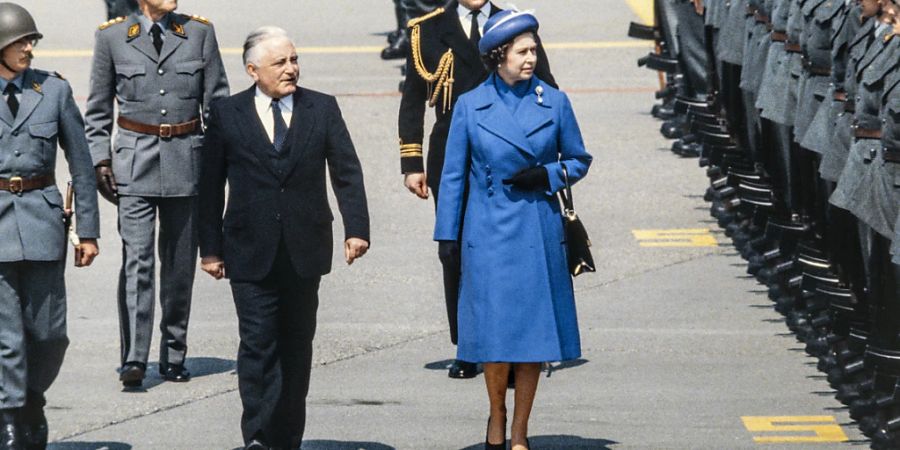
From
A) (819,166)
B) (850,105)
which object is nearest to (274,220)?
(850,105)

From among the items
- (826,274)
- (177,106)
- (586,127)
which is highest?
(177,106)

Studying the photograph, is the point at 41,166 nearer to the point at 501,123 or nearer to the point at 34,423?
the point at 34,423

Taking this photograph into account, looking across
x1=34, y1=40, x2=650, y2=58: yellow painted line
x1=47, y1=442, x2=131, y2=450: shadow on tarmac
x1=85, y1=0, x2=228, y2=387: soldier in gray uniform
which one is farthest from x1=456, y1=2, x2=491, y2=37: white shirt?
x1=34, y1=40, x2=650, y2=58: yellow painted line

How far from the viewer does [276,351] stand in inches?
361

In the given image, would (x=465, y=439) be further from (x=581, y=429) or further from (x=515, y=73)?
(x=515, y=73)

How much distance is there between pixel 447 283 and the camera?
10641 millimetres

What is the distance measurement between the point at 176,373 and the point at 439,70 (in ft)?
6.42

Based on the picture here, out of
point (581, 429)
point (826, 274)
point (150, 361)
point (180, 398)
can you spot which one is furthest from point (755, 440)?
point (150, 361)

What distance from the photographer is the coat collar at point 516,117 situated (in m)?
9.02

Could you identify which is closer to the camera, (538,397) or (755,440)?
(755,440)

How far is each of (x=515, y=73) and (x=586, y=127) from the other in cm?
1021

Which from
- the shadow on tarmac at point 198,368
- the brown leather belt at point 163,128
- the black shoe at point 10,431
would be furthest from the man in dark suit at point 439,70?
the black shoe at point 10,431

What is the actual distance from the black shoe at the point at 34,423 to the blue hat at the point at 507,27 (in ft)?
7.72

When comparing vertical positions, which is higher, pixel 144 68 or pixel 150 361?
pixel 144 68
